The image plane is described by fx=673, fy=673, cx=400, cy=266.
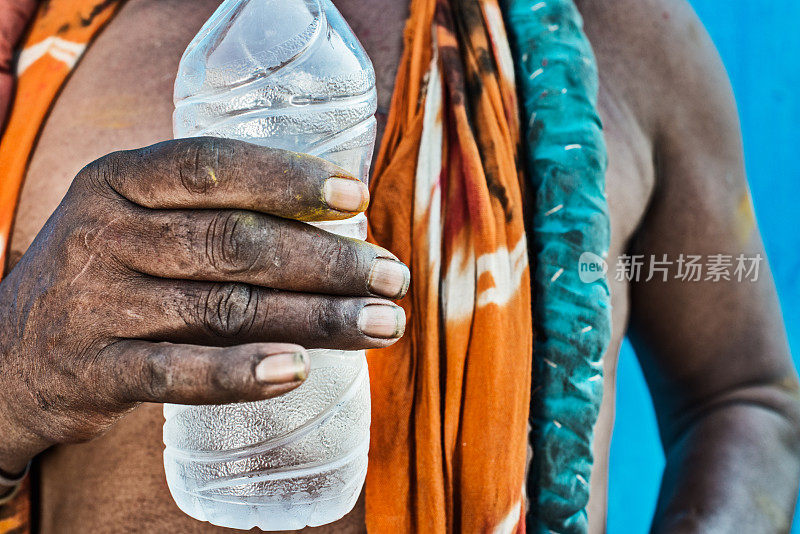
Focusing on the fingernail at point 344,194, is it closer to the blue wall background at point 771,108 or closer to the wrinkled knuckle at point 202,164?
the wrinkled knuckle at point 202,164

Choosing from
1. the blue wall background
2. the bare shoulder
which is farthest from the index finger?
the blue wall background

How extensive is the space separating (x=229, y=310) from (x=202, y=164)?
0.35 ft

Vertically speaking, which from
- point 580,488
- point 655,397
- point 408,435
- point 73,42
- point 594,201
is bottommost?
point 655,397

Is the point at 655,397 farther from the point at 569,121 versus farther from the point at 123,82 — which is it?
the point at 123,82

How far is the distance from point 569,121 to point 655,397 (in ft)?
1.87

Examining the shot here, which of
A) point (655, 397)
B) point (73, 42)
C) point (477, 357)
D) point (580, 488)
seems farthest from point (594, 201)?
point (73, 42)

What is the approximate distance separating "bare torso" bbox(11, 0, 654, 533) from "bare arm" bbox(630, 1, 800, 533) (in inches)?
6.7

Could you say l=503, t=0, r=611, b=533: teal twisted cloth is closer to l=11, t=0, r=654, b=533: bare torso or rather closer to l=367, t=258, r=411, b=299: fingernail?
l=11, t=0, r=654, b=533: bare torso

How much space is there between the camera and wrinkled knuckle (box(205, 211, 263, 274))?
1.55ft

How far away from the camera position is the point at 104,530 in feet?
2.43

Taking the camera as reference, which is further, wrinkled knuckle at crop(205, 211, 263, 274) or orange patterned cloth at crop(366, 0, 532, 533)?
orange patterned cloth at crop(366, 0, 532, 533)

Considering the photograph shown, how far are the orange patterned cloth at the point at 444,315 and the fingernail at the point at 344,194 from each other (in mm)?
259

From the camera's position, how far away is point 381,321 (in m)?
Result: 0.52

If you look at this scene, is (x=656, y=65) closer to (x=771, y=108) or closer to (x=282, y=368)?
(x=282, y=368)
